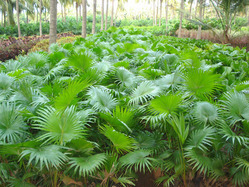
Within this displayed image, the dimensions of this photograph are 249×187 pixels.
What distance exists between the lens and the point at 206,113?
1452mm

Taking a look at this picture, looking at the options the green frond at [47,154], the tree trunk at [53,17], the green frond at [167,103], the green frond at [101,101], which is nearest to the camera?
the green frond at [47,154]

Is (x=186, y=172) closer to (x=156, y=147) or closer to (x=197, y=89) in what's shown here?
(x=156, y=147)

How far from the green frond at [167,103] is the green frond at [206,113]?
0.14 meters

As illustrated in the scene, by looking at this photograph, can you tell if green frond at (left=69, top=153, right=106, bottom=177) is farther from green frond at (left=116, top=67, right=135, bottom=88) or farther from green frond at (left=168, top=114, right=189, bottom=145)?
green frond at (left=116, top=67, right=135, bottom=88)

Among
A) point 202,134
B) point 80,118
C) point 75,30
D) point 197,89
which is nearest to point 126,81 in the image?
point 197,89

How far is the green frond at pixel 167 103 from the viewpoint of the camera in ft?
4.65

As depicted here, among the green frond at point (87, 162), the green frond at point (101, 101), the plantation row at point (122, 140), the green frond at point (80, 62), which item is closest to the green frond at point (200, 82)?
the plantation row at point (122, 140)

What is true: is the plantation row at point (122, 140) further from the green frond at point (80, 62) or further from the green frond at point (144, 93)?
the green frond at point (80, 62)

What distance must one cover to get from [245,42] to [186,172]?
319 inches

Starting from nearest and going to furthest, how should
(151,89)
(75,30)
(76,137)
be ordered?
(76,137)
(151,89)
(75,30)

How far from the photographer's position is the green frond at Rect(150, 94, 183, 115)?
1416 mm

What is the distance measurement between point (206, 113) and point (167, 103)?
271 mm

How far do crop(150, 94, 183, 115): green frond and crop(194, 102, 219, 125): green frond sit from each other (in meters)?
0.14

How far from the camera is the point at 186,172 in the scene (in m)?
1.44
